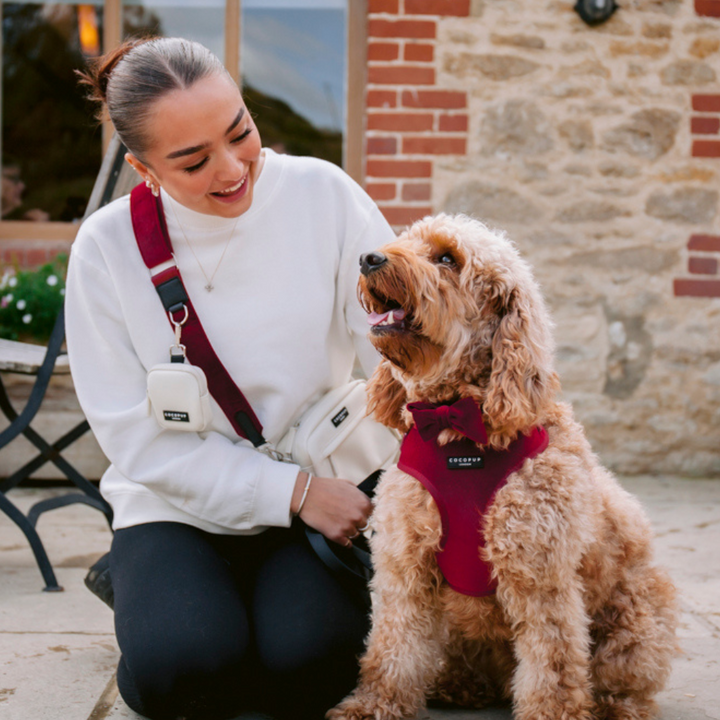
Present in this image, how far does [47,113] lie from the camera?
5.50 m

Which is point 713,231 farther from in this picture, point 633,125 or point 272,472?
point 272,472

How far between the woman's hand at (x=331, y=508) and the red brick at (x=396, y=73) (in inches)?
119

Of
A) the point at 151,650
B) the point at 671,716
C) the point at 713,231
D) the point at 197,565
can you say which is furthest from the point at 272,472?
the point at 713,231

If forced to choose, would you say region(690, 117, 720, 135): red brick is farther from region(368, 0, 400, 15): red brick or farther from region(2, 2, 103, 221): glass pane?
region(2, 2, 103, 221): glass pane

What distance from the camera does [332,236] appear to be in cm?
246

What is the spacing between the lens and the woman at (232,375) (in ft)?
7.12

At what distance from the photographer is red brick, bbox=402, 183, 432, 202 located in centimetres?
475

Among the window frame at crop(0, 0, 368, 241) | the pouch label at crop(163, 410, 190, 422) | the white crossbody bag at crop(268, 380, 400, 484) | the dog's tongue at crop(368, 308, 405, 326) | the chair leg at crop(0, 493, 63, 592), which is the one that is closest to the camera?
the dog's tongue at crop(368, 308, 405, 326)

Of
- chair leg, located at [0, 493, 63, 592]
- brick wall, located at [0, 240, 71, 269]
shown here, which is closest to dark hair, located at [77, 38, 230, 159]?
chair leg, located at [0, 493, 63, 592]

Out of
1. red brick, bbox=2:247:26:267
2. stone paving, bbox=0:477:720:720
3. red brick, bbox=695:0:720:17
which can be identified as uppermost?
red brick, bbox=695:0:720:17

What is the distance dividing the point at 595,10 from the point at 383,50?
117 centimetres

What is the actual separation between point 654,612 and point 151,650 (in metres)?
1.25

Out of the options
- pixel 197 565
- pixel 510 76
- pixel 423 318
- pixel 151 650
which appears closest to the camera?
pixel 423 318

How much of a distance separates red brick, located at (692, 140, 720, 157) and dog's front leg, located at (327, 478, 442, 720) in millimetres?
3619
